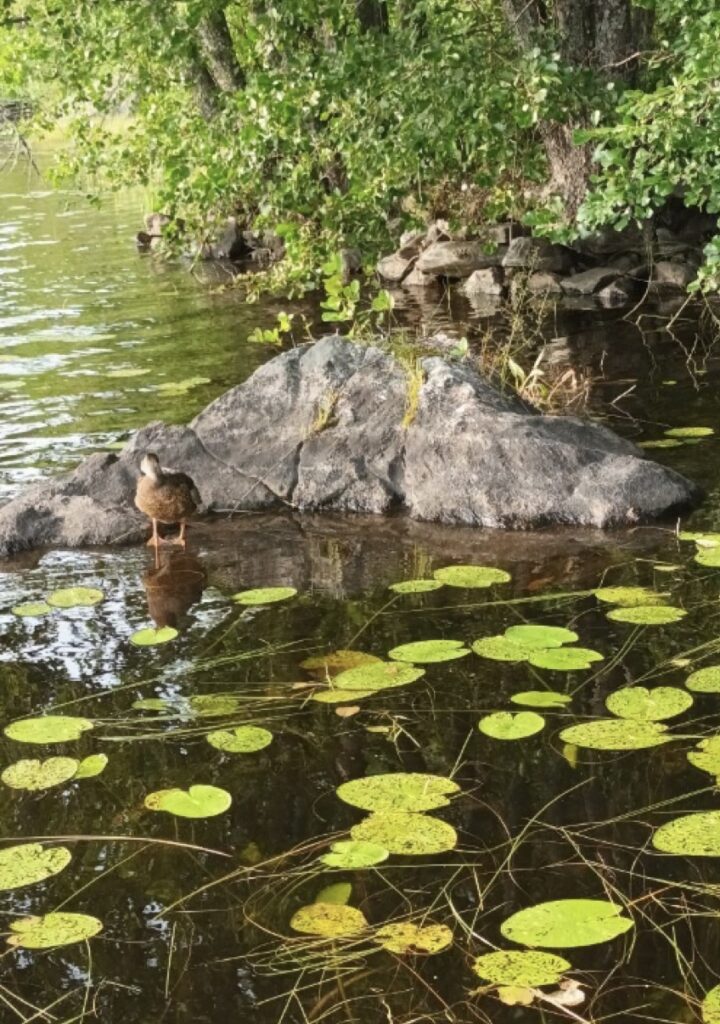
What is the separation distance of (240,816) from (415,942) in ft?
2.84

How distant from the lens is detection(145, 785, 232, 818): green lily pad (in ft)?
12.7

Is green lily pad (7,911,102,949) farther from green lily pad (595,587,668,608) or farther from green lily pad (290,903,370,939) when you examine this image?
green lily pad (595,587,668,608)

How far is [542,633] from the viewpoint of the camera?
5000 millimetres

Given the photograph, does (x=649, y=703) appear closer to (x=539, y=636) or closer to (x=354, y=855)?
(x=539, y=636)

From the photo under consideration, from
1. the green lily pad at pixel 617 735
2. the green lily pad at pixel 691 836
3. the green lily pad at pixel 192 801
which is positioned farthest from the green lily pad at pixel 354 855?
the green lily pad at pixel 617 735

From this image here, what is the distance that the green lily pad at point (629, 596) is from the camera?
5.36 m

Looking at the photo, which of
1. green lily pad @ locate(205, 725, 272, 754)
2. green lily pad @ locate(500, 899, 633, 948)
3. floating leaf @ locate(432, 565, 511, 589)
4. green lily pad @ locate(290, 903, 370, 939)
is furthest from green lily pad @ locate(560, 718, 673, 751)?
floating leaf @ locate(432, 565, 511, 589)

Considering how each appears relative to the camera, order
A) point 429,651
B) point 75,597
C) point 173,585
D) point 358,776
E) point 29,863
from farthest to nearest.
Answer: point 173,585 → point 75,597 → point 429,651 → point 358,776 → point 29,863

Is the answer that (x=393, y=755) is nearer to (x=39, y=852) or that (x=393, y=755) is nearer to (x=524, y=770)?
(x=524, y=770)

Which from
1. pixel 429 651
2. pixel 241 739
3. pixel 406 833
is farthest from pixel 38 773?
pixel 429 651

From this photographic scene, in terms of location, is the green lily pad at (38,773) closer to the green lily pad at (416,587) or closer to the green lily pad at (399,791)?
the green lily pad at (399,791)

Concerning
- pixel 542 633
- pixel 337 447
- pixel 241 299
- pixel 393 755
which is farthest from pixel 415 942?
pixel 241 299

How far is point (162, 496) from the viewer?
6.64 m

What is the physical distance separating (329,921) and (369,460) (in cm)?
420
